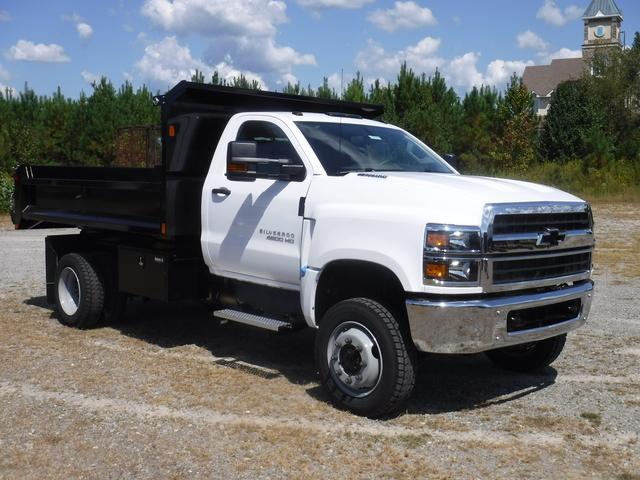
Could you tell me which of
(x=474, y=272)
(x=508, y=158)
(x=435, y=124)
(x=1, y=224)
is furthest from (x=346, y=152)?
(x=508, y=158)

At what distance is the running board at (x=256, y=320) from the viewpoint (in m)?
6.38

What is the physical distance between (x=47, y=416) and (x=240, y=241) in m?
2.11

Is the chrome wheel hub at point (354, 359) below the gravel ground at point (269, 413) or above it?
above

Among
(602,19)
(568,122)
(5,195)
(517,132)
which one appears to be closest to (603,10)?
(602,19)

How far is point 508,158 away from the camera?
36.3 metres

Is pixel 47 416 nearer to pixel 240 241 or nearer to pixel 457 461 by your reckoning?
pixel 240 241

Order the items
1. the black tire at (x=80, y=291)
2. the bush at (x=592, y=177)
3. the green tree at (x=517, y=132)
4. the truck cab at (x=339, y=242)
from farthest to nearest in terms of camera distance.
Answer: the green tree at (x=517, y=132)
the bush at (x=592, y=177)
the black tire at (x=80, y=291)
the truck cab at (x=339, y=242)

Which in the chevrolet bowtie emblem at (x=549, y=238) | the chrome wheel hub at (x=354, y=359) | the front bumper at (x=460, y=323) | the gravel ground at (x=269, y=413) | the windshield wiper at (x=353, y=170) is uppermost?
the windshield wiper at (x=353, y=170)

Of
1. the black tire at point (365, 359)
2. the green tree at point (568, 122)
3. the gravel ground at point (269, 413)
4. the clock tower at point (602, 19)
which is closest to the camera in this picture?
the gravel ground at point (269, 413)

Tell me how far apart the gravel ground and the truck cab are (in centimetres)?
43

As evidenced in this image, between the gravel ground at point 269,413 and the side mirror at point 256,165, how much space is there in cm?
173

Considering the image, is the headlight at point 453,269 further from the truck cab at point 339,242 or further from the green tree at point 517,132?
the green tree at point 517,132

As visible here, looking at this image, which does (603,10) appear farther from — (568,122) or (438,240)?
(438,240)

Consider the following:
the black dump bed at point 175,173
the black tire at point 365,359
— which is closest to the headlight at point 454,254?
the black tire at point 365,359
